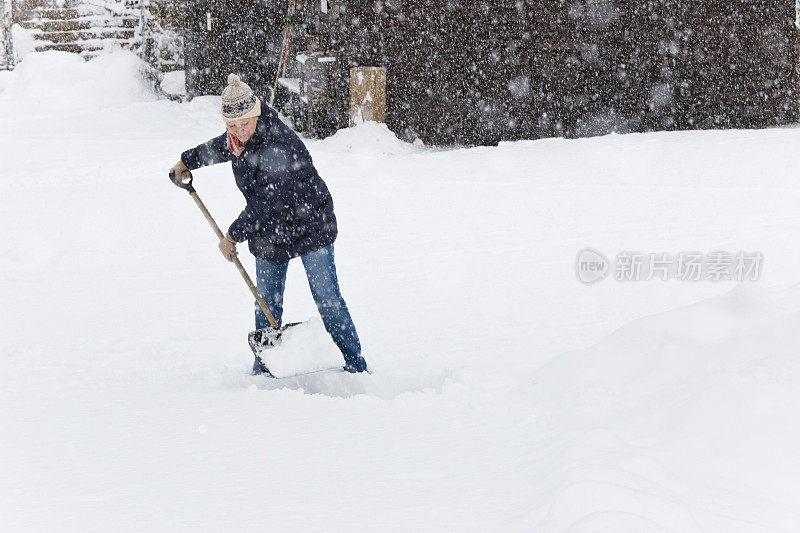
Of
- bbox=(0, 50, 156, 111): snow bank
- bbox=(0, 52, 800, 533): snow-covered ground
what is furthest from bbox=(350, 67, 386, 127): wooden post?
bbox=(0, 50, 156, 111): snow bank

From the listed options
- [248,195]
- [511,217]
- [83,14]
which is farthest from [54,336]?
[83,14]

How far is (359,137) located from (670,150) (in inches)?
149

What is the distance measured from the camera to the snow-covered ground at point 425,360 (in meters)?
2.75

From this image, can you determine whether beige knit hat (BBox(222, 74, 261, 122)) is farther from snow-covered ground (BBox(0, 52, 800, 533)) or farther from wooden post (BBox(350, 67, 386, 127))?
wooden post (BBox(350, 67, 386, 127))

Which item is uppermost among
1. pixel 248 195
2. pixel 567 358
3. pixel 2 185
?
pixel 248 195

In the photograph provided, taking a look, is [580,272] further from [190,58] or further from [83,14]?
[83,14]

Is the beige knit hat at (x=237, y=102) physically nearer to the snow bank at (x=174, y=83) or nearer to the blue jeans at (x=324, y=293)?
the blue jeans at (x=324, y=293)

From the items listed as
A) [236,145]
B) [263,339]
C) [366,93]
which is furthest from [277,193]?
[366,93]

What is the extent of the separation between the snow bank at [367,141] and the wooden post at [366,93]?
136 mm

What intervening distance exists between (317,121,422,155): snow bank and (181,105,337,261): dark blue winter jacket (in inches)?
242

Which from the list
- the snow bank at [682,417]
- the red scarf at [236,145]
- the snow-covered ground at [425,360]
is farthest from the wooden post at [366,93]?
the snow bank at [682,417]

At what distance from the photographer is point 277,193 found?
4047 millimetres

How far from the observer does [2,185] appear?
29.0ft

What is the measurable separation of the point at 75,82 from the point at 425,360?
10.8 metres
